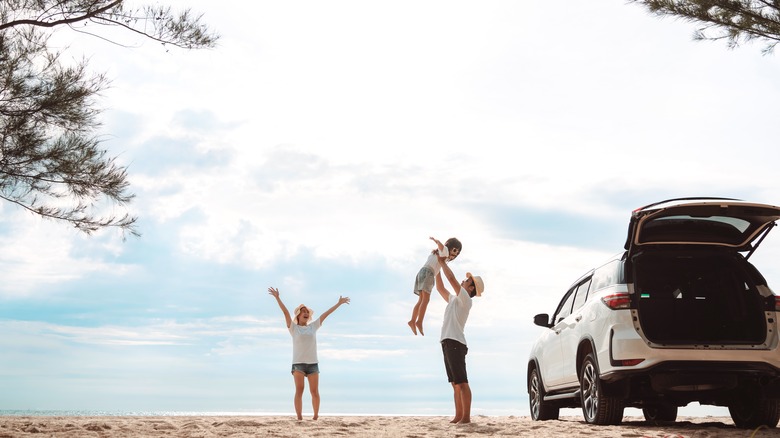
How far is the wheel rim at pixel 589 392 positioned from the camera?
8.26 metres

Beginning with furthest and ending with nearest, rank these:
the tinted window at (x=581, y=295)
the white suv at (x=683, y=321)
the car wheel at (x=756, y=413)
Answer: the tinted window at (x=581, y=295) < the car wheel at (x=756, y=413) < the white suv at (x=683, y=321)

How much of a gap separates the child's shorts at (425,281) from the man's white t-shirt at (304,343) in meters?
1.50

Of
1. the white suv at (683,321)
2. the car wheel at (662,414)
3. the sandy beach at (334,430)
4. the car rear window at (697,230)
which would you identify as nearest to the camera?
the sandy beach at (334,430)

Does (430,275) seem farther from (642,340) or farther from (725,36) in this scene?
(725,36)

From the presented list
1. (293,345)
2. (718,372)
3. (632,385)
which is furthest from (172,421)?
(718,372)

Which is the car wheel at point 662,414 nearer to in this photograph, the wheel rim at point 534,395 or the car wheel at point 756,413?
the wheel rim at point 534,395

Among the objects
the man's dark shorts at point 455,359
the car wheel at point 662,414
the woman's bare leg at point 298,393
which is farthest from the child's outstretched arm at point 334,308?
the car wheel at point 662,414

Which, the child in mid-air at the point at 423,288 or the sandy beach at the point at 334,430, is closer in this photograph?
the sandy beach at the point at 334,430

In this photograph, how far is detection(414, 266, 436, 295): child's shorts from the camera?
31.4 feet

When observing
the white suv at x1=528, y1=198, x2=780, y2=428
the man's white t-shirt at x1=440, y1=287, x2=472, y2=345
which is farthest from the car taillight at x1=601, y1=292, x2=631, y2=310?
the man's white t-shirt at x1=440, y1=287, x2=472, y2=345

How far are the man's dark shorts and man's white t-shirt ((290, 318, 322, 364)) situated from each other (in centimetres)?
210

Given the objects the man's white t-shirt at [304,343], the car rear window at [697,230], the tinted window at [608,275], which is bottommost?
the man's white t-shirt at [304,343]

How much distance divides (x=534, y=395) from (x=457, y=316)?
2.87 meters

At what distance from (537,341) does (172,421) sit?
4.96 m
